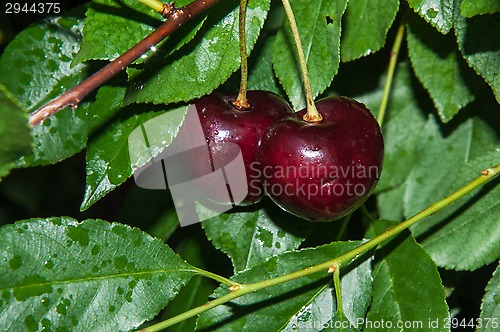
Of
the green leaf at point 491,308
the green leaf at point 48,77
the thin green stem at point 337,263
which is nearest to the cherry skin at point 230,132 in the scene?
the thin green stem at point 337,263

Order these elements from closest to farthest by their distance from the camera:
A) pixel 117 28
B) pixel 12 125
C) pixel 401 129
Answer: pixel 12 125, pixel 117 28, pixel 401 129

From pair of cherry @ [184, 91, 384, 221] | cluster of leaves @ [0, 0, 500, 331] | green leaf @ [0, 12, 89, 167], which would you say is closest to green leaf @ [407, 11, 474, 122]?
cluster of leaves @ [0, 0, 500, 331]

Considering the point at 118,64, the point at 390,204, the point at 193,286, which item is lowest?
the point at 193,286

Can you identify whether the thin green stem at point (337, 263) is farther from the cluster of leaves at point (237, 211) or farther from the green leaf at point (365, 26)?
the green leaf at point (365, 26)

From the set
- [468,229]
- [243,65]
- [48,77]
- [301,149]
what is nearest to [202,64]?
[243,65]

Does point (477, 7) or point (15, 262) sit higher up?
point (477, 7)

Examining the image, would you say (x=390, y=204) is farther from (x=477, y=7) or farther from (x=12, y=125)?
(x=12, y=125)

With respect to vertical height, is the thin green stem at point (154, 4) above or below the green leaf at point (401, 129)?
above

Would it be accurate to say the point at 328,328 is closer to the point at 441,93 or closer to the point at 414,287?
the point at 414,287
